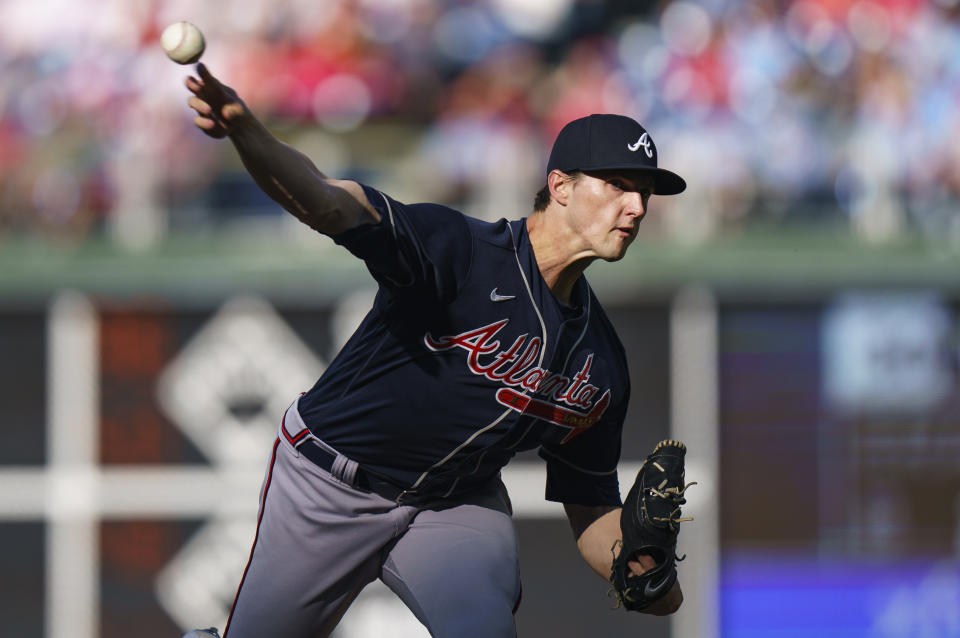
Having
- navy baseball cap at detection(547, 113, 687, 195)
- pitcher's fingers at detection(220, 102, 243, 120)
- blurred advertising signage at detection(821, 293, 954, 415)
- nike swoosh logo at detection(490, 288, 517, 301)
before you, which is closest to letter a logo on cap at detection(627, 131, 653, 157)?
navy baseball cap at detection(547, 113, 687, 195)

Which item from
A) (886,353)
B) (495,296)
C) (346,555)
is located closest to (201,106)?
(495,296)

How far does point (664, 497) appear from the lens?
341cm

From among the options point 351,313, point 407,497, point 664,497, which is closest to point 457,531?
point 407,497

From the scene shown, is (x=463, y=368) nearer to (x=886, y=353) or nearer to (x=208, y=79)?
(x=208, y=79)

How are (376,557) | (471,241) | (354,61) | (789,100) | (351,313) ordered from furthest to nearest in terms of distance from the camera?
1. (354,61)
2. (789,100)
3. (351,313)
4. (376,557)
5. (471,241)

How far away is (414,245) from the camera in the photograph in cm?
307

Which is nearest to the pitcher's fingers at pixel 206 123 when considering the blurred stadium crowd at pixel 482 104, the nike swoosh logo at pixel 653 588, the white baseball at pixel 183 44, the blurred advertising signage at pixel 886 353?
the white baseball at pixel 183 44

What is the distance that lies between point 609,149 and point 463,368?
692mm

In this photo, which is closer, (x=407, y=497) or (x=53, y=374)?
(x=407, y=497)

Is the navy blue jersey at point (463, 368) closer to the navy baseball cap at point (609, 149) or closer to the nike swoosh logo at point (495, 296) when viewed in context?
the nike swoosh logo at point (495, 296)

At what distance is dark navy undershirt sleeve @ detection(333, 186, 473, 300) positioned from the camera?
2.98m

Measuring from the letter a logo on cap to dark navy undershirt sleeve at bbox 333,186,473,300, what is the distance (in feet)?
1.57

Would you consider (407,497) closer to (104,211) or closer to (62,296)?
(62,296)

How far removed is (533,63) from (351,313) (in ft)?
7.88
